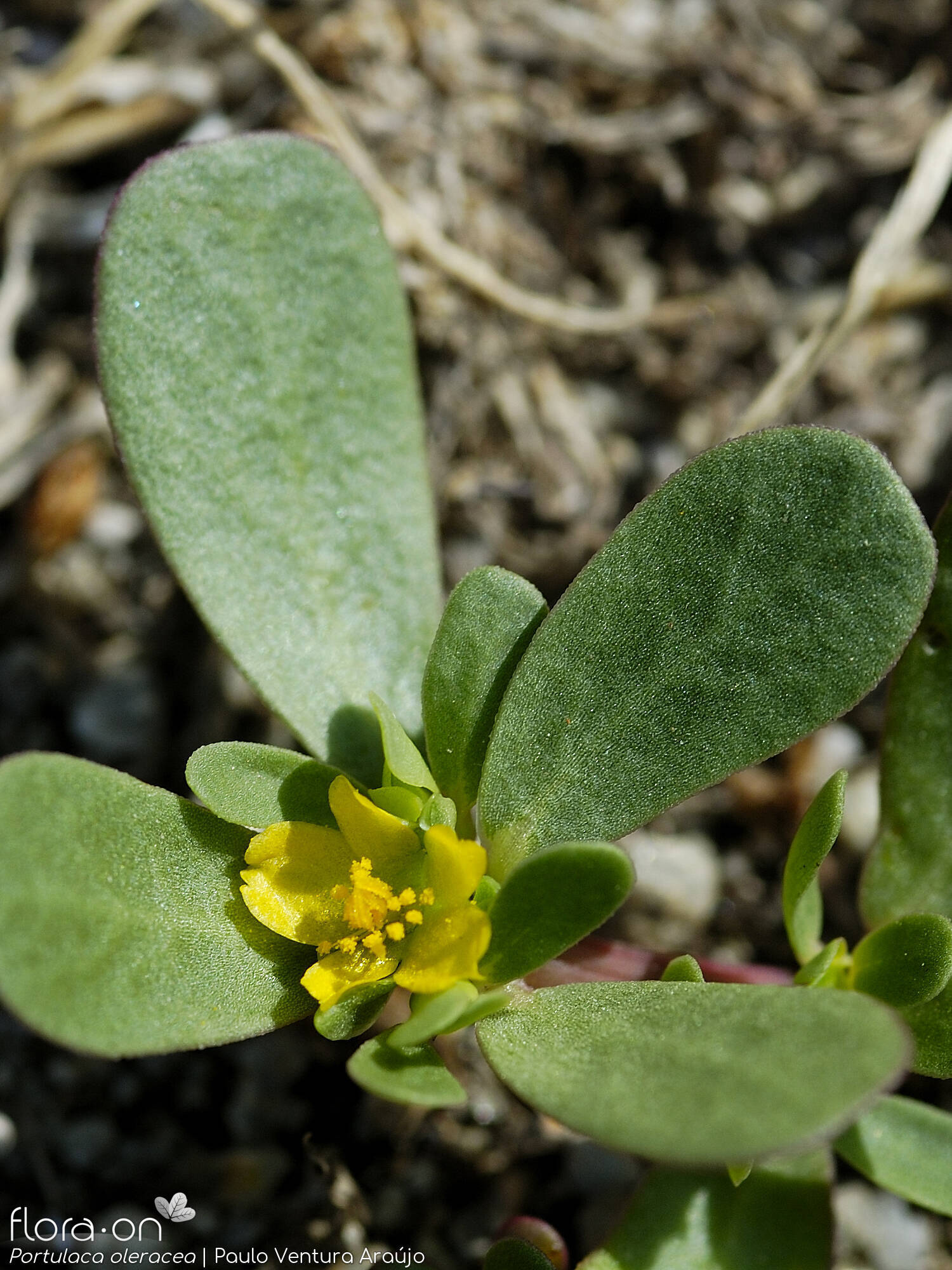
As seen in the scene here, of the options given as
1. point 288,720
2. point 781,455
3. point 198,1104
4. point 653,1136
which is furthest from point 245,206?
point 198,1104

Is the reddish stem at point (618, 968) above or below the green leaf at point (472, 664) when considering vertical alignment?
below

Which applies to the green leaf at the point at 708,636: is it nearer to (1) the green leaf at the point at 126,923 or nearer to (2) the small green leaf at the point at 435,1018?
(2) the small green leaf at the point at 435,1018

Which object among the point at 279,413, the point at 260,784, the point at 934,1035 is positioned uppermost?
the point at 279,413

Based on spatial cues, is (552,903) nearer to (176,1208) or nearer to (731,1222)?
(731,1222)

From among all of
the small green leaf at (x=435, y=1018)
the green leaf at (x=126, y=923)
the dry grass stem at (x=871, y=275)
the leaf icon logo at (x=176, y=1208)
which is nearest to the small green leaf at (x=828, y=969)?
the small green leaf at (x=435, y=1018)

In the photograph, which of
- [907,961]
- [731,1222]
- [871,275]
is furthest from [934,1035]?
[871,275]

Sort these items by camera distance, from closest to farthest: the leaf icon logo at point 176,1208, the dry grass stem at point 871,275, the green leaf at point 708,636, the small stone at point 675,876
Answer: the green leaf at point 708,636
the leaf icon logo at point 176,1208
the small stone at point 675,876
the dry grass stem at point 871,275

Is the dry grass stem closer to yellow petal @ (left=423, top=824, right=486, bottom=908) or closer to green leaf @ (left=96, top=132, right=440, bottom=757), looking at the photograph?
green leaf @ (left=96, top=132, right=440, bottom=757)
